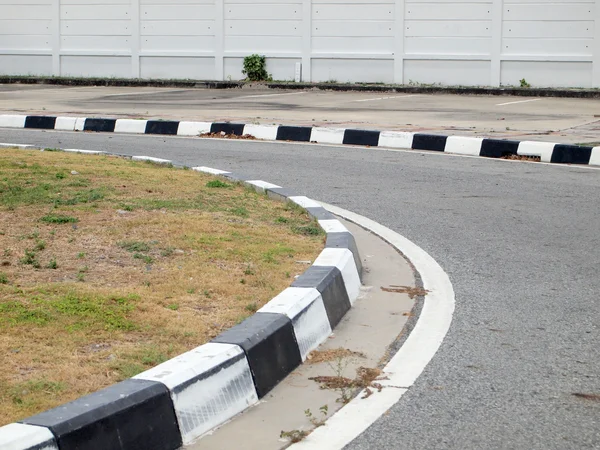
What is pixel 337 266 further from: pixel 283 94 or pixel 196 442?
pixel 283 94

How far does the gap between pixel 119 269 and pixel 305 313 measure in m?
1.23

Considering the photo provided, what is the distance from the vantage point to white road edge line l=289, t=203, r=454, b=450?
3.38m

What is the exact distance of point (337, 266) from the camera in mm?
5051

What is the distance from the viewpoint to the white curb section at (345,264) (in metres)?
5.09

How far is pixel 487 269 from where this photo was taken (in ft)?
19.1

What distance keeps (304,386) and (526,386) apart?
32.1 inches

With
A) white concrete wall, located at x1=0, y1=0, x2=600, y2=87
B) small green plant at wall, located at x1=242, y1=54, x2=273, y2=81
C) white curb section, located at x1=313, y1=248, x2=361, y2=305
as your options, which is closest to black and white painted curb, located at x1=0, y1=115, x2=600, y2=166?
white curb section, located at x1=313, y1=248, x2=361, y2=305

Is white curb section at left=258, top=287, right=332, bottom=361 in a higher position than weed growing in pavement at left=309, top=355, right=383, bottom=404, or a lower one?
higher

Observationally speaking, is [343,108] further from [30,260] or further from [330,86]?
[30,260]

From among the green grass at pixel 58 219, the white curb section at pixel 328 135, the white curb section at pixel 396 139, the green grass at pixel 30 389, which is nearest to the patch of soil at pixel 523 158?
the white curb section at pixel 396 139

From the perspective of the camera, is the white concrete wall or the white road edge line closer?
the white road edge line

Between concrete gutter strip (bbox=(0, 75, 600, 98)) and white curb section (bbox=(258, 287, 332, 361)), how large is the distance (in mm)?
17228

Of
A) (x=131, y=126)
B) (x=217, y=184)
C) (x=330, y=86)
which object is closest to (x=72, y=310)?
(x=217, y=184)

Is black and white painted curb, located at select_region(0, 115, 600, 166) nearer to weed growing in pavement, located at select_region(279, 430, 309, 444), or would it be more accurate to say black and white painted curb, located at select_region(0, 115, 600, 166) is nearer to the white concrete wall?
weed growing in pavement, located at select_region(279, 430, 309, 444)
